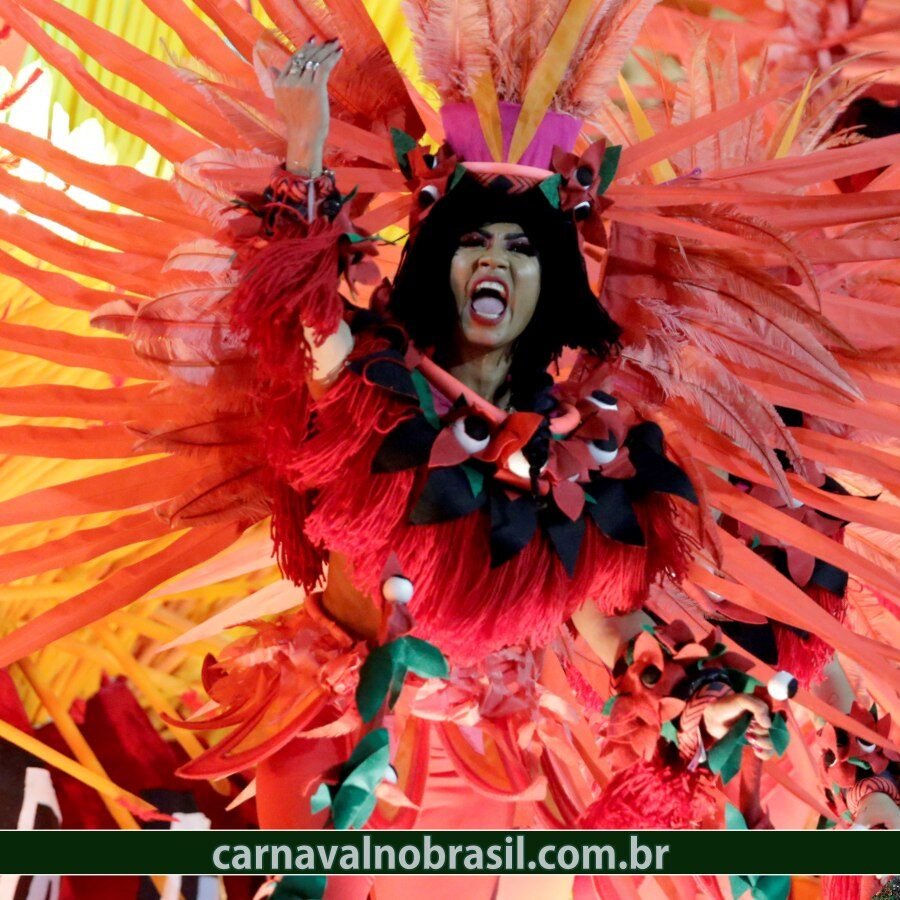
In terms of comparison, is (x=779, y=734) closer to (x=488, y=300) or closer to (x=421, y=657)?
(x=421, y=657)

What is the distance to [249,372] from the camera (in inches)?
46.8

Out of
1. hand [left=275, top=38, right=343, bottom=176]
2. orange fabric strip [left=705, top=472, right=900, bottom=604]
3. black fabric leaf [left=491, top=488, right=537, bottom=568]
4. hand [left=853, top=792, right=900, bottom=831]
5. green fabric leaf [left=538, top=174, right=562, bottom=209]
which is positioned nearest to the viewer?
hand [left=275, top=38, right=343, bottom=176]

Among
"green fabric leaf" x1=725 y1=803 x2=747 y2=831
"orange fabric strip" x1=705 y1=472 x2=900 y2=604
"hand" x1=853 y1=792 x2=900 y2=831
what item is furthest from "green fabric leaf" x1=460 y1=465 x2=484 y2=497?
"hand" x1=853 y1=792 x2=900 y2=831

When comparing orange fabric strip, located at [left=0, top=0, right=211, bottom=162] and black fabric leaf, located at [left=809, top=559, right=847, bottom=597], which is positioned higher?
orange fabric strip, located at [left=0, top=0, right=211, bottom=162]

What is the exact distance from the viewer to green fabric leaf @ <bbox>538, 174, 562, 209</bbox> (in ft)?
3.94

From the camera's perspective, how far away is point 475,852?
126 cm

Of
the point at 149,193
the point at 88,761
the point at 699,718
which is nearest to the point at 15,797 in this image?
the point at 88,761

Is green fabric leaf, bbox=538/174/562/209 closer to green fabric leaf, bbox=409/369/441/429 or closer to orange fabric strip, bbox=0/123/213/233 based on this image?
green fabric leaf, bbox=409/369/441/429

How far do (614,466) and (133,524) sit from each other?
0.50m

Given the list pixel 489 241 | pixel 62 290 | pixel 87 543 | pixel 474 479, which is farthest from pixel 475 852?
pixel 62 290

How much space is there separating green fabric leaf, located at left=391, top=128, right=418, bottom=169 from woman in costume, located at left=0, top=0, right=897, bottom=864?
0.01m

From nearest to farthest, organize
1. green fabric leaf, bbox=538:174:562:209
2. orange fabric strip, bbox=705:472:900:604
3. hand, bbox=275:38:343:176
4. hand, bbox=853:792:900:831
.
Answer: hand, bbox=275:38:343:176 < green fabric leaf, bbox=538:174:562:209 < orange fabric strip, bbox=705:472:900:604 < hand, bbox=853:792:900:831

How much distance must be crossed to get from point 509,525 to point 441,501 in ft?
0.21

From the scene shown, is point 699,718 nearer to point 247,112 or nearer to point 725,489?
point 725,489
